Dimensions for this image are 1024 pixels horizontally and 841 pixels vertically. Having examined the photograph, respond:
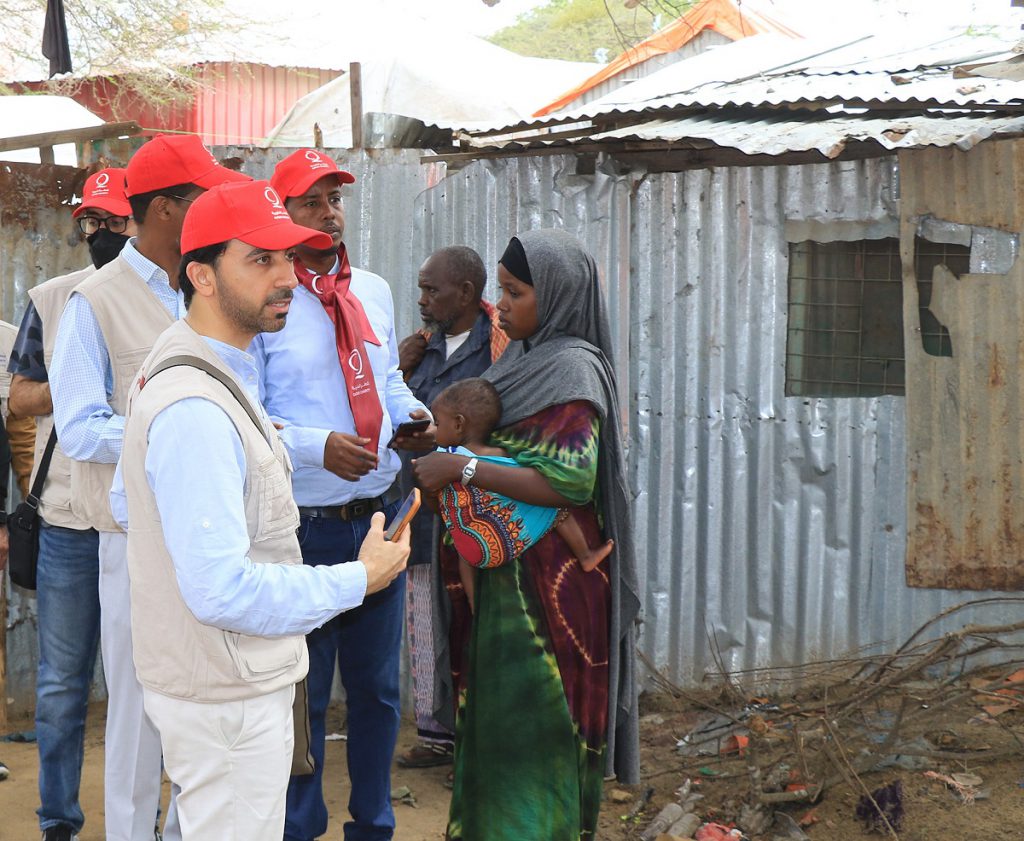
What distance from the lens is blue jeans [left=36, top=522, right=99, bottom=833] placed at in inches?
143

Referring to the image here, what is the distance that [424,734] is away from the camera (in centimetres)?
499

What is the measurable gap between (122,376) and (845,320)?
3.41 m

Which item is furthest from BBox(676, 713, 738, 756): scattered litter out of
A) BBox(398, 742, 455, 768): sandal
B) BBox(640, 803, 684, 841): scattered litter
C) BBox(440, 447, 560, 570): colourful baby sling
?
BBox(440, 447, 560, 570): colourful baby sling

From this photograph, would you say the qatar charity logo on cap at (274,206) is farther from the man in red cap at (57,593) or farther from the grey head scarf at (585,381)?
the man in red cap at (57,593)

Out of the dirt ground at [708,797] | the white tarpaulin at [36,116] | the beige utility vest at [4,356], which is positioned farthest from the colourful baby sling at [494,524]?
the white tarpaulin at [36,116]

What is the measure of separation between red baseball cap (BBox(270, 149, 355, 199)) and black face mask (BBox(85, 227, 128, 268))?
0.86 m

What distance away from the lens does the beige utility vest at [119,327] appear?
3.30 m

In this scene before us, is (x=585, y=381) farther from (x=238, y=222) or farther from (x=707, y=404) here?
(x=707, y=404)

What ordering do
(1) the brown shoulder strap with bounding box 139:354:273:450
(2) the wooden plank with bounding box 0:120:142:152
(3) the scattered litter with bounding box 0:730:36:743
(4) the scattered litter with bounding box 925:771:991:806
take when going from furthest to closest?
1. (2) the wooden plank with bounding box 0:120:142:152
2. (3) the scattered litter with bounding box 0:730:36:743
3. (4) the scattered litter with bounding box 925:771:991:806
4. (1) the brown shoulder strap with bounding box 139:354:273:450

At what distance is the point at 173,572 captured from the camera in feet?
7.33

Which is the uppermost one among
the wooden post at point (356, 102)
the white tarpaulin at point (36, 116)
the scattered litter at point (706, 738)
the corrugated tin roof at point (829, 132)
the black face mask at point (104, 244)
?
the white tarpaulin at point (36, 116)

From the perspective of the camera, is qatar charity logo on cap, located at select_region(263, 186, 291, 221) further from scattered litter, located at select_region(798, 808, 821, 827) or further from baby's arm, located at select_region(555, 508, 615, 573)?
scattered litter, located at select_region(798, 808, 821, 827)

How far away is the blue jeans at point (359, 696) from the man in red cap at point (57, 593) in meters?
0.78

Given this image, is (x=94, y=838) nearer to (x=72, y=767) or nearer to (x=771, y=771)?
(x=72, y=767)
